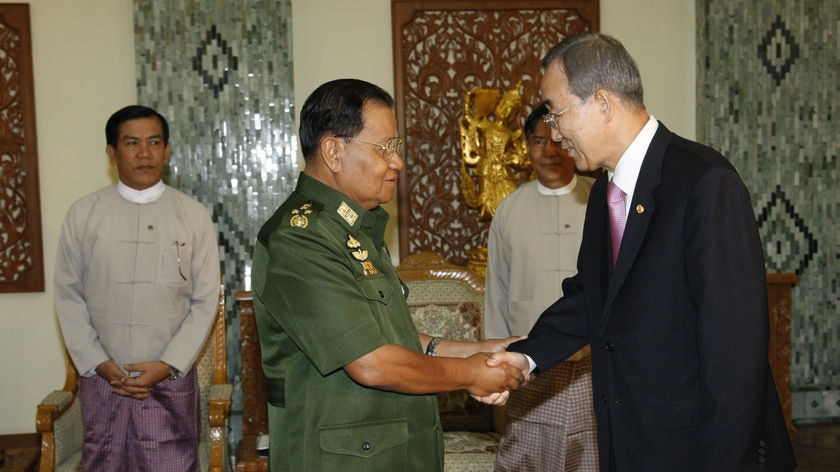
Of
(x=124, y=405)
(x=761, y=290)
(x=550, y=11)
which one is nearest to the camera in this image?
(x=761, y=290)

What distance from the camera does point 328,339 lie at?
201cm

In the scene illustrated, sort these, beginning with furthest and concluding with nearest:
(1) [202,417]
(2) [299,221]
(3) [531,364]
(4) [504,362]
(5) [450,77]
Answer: (5) [450,77] < (1) [202,417] < (3) [531,364] < (4) [504,362] < (2) [299,221]

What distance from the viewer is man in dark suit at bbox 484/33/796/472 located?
1.86 metres

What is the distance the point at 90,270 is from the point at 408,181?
2035 mm

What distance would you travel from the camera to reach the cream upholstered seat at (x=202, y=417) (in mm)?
3498

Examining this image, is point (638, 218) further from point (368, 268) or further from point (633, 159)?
point (368, 268)

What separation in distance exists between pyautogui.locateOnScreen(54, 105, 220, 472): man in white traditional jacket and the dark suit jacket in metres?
2.05

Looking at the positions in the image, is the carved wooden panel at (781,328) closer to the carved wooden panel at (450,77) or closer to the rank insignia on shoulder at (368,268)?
the carved wooden panel at (450,77)

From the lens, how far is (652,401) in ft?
6.61

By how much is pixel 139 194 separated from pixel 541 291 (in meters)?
1.83

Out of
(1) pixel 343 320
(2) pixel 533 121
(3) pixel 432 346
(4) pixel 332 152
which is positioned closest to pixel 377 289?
(1) pixel 343 320

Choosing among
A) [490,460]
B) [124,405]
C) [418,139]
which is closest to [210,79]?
[418,139]

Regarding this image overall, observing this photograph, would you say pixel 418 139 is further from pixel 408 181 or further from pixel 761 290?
pixel 761 290

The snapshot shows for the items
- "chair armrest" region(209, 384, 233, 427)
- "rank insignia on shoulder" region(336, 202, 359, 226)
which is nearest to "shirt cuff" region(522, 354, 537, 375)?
"rank insignia on shoulder" region(336, 202, 359, 226)
